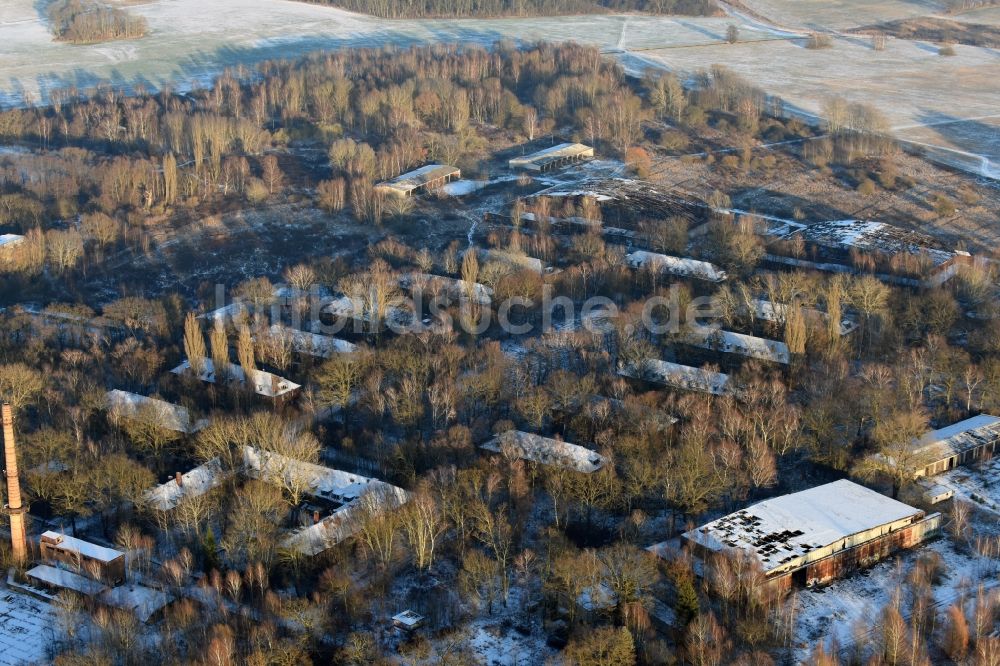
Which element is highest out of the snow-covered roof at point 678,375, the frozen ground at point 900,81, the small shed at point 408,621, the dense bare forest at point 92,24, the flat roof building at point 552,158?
the dense bare forest at point 92,24

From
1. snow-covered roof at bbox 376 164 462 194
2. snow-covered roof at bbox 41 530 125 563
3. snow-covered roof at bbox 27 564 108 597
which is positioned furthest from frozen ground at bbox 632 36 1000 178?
snow-covered roof at bbox 27 564 108 597

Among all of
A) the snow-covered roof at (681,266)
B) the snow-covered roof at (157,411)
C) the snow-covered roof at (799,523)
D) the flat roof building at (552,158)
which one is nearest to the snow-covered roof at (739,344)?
the snow-covered roof at (681,266)

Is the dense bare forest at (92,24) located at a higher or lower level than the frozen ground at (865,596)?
higher

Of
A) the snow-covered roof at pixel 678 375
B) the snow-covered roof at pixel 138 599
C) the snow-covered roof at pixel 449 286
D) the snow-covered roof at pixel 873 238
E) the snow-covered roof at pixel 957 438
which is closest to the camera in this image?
the snow-covered roof at pixel 138 599

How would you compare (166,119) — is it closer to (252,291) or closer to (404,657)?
(252,291)

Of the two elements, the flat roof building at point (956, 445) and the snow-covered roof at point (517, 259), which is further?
the snow-covered roof at point (517, 259)

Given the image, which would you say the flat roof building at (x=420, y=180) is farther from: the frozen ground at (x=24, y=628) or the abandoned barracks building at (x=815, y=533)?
the frozen ground at (x=24, y=628)

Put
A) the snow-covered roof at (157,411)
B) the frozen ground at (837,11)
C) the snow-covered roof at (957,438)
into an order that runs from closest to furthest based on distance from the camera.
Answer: the snow-covered roof at (957,438) < the snow-covered roof at (157,411) < the frozen ground at (837,11)
